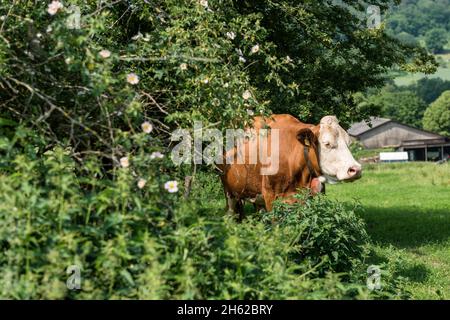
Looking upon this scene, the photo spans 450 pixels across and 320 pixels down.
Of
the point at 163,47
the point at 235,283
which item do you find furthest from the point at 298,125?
the point at 235,283

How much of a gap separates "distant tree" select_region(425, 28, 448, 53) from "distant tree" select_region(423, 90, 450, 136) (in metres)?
60.6

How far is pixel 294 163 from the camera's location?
10.1 meters

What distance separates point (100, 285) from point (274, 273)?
46.3 inches

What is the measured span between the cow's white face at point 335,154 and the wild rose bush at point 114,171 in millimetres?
2409

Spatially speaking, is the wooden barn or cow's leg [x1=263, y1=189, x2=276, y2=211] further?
the wooden barn

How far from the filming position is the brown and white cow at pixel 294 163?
9500mm

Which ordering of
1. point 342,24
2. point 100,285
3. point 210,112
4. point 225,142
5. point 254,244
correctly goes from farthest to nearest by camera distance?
point 342,24, point 225,142, point 210,112, point 254,244, point 100,285

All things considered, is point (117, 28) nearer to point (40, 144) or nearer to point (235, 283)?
point (40, 144)

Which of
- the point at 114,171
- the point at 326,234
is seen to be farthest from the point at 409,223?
the point at 114,171

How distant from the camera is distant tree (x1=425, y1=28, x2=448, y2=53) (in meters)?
173

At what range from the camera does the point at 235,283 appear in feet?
15.9

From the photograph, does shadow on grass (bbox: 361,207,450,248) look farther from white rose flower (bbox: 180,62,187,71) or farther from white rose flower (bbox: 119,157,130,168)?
white rose flower (bbox: 119,157,130,168)

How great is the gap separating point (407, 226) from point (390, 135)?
3453 inches

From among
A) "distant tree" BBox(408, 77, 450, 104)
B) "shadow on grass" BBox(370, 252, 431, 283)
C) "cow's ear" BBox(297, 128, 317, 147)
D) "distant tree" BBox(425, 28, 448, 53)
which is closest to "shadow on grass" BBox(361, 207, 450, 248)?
"shadow on grass" BBox(370, 252, 431, 283)
